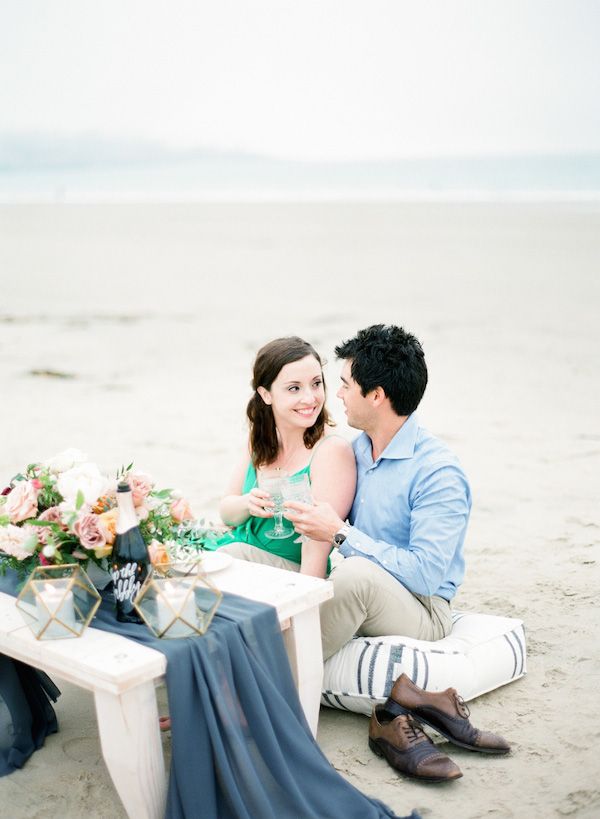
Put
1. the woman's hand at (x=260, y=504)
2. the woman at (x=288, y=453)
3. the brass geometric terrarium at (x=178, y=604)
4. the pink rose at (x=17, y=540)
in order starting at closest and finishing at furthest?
the brass geometric terrarium at (x=178, y=604), the pink rose at (x=17, y=540), the woman's hand at (x=260, y=504), the woman at (x=288, y=453)

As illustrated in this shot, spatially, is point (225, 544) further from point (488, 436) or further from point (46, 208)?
point (46, 208)

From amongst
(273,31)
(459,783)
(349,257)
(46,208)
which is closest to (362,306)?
(349,257)

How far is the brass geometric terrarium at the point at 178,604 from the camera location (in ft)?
10.3

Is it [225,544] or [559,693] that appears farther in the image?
[225,544]

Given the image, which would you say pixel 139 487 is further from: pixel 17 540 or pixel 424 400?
pixel 424 400

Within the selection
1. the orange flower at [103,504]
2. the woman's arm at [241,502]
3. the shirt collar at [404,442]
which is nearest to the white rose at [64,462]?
the orange flower at [103,504]

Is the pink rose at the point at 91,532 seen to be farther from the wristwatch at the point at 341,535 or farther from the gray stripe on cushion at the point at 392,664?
the gray stripe on cushion at the point at 392,664

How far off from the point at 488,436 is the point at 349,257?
52.3 feet

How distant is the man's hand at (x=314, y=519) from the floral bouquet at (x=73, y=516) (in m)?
0.50

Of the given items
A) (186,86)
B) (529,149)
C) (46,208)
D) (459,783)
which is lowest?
(459,783)

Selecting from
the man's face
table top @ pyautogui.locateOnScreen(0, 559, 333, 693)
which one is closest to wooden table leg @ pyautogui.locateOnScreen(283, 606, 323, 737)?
table top @ pyautogui.locateOnScreen(0, 559, 333, 693)

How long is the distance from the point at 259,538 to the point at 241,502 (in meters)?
0.25

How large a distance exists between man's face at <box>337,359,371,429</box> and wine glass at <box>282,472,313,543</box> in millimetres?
501

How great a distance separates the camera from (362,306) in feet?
59.0
